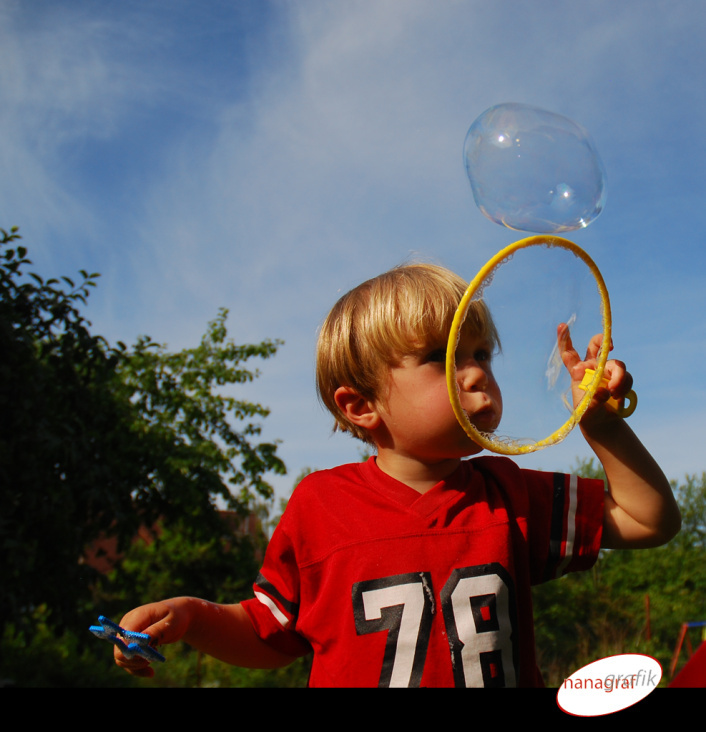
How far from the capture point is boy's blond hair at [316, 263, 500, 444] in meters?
1.48

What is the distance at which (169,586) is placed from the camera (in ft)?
27.8

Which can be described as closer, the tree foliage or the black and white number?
the black and white number

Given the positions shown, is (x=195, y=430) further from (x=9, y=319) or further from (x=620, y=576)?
(x=620, y=576)

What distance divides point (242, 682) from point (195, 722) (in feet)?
19.7

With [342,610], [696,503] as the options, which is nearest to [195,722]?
[342,610]

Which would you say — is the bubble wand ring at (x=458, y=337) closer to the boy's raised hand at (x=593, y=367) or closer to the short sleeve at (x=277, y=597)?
the boy's raised hand at (x=593, y=367)

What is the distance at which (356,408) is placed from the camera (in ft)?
5.44

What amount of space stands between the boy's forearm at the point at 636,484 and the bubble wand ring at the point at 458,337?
86mm

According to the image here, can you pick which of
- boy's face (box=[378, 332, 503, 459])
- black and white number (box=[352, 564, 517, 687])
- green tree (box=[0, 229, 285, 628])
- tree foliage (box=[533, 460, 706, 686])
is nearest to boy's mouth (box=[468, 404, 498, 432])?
boy's face (box=[378, 332, 503, 459])

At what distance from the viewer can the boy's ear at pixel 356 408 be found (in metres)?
1.62

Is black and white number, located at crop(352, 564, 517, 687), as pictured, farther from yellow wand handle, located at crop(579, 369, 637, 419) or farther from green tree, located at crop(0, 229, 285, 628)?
green tree, located at crop(0, 229, 285, 628)

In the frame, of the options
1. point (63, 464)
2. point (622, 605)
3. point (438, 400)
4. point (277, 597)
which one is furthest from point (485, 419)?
point (622, 605)

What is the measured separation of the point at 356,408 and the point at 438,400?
284 mm

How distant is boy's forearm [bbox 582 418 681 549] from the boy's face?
0.84 ft
